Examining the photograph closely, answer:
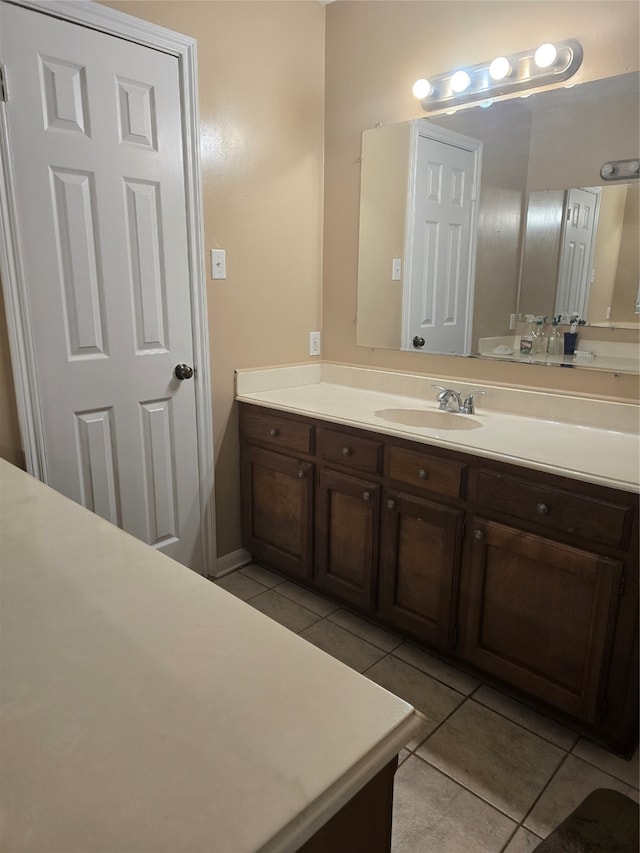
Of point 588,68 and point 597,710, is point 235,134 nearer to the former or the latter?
point 588,68

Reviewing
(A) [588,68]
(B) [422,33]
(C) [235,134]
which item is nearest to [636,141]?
(A) [588,68]

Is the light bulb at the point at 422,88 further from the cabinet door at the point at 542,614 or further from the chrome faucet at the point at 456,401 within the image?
the cabinet door at the point at 542,614

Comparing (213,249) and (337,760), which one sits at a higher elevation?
(213,249)

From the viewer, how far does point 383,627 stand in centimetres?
228

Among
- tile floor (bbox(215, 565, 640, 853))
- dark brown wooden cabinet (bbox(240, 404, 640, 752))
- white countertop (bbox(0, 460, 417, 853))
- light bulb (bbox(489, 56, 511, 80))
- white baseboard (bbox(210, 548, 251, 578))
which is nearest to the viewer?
white countertop (bbox(0, 460, 417, 853))

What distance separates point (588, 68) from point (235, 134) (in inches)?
52.8

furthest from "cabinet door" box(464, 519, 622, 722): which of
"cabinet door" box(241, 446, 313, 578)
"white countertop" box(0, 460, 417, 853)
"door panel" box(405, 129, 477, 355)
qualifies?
"white countertop" box(0, 460, 417, 853)

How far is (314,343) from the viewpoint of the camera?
2.89m

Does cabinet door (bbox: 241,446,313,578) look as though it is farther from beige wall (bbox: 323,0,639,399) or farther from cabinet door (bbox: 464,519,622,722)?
cabinet door (bbox: 464,519,622,722)

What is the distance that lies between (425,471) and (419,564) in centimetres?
35

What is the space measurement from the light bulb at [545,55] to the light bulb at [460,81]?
0.90 feet

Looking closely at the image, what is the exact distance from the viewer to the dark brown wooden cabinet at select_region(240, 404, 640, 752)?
62.5 inches

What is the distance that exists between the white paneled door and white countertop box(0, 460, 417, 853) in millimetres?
1252

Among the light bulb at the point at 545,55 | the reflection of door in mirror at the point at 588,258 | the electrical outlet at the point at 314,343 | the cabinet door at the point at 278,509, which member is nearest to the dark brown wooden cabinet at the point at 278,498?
the cabinet door at the point at 278,509
